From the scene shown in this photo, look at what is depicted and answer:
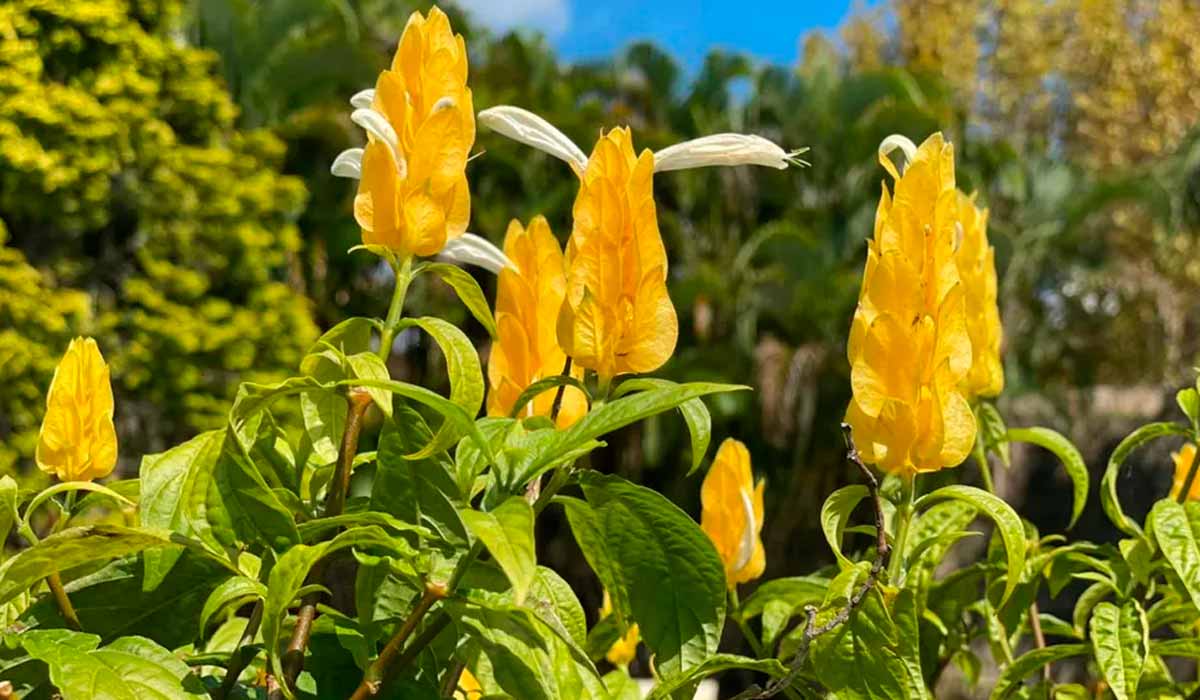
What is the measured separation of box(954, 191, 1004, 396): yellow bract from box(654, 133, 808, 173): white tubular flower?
1.03ft

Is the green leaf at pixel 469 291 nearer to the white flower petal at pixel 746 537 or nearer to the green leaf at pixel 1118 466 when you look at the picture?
the white flower petal at pixel 746 537

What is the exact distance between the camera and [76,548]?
61 centimetres

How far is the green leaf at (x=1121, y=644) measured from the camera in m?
0.76

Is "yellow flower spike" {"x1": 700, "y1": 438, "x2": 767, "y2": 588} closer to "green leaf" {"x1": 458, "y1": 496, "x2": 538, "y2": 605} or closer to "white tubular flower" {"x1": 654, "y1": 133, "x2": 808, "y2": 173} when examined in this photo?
"white tubular flower" {"x1": 654, "y1": 133, "x2": 808, "y2": 173}

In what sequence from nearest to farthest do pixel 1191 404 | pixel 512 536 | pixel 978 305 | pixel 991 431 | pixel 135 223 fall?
pixel 512 536, pixel 1191 404, pixel 978 305, pixel 991 431, pixel 135 223

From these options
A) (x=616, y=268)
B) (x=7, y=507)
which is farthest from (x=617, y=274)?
(x=7, y=507)

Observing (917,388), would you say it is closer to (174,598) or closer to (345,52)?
(174,598)

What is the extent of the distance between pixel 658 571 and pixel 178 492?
24 cm

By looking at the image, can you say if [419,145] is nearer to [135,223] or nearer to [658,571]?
[658,571]

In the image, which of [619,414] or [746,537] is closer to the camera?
[619,414]

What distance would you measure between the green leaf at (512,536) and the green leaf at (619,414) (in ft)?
0.08

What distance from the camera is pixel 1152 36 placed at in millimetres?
11961

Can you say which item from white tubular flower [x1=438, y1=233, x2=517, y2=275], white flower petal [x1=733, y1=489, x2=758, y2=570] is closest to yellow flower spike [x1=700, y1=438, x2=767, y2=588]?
white flower petal [x1=733, y1=489, x2=758, y2=570]

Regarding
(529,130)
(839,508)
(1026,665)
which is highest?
(529,130)
